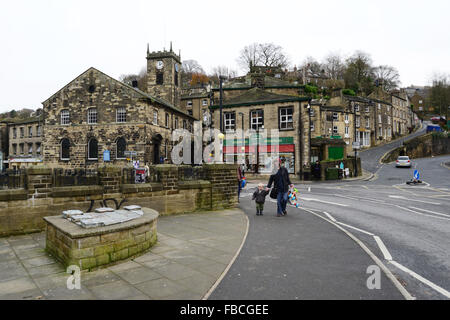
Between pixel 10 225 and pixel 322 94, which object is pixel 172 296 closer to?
pixel 10 225

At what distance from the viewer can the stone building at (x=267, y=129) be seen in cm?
2842

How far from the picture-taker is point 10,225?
7.55 meters

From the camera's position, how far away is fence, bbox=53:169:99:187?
8.29 m

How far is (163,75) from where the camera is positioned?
4625 cm

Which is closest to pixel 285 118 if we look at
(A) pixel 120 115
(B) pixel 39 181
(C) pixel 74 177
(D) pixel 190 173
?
(A) pixel 120 115

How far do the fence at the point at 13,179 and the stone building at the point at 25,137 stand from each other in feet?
143

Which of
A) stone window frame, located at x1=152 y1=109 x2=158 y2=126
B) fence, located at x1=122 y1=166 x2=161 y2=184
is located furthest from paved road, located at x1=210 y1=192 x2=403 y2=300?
stone window frame, located at x1=152 y1=109 x2=158 y2=126

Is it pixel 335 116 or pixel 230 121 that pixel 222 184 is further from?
pixel 335 116

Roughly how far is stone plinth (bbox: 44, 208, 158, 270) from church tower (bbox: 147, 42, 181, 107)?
41.1 meters

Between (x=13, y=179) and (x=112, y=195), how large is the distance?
2.60 metres

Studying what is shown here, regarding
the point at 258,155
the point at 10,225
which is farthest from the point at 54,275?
the point at 258,155

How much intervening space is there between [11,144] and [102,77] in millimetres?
30164

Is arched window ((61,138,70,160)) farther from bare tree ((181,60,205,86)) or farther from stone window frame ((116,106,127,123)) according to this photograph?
bare tree ((181,60,205,86))

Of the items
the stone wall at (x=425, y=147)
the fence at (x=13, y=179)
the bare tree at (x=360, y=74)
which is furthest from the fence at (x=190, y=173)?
the bare tree at (x=360, y=74)
